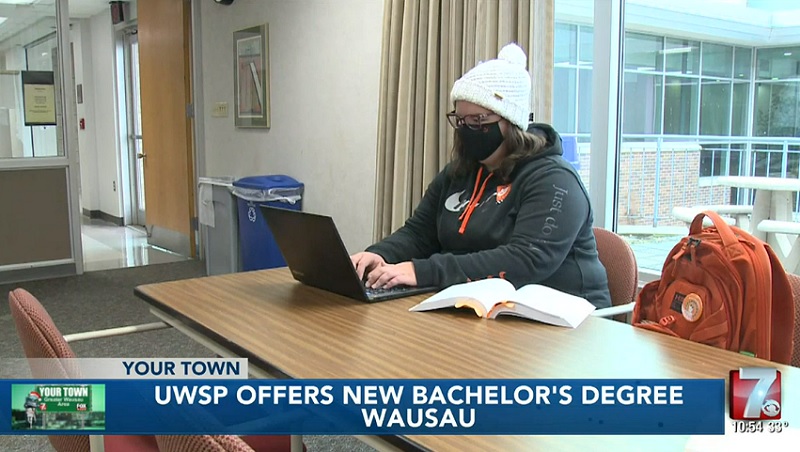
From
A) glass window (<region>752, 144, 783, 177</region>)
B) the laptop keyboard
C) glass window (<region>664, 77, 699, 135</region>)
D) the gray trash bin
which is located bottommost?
the gray trash bin

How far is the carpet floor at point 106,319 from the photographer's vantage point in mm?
2396

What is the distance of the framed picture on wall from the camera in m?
4.77

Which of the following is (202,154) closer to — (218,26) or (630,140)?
(218,26)

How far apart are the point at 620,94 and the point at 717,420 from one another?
7.03 ft

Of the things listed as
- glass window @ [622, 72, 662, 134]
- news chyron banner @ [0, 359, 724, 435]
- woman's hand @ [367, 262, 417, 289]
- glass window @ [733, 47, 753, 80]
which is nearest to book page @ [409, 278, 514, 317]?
woman's hand @ [367, 262, 417, 289]

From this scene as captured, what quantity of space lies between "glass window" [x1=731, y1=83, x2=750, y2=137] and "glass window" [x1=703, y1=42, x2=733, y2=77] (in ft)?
0.30

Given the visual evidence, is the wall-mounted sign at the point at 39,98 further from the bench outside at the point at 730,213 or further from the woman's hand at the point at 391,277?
the bench outside at the point at 730,213

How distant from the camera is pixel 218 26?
525 centimetres

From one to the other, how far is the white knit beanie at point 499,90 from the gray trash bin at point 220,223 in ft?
9.43

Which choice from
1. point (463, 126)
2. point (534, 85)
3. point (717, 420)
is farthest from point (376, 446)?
point (534, 85)

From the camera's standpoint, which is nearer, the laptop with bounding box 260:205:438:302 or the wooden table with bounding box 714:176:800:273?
the laptop with bounding box 260:205:438:302

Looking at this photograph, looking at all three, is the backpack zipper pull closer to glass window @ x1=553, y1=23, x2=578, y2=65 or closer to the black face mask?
the black face mask

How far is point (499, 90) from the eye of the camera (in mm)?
1974

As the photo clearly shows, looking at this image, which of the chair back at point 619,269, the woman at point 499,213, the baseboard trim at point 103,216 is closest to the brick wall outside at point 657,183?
the chair back at point 619,269
